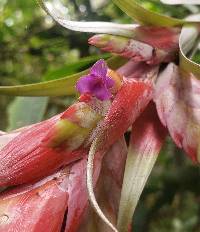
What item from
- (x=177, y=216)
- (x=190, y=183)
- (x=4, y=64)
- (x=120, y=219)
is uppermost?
(x=120, y=219)

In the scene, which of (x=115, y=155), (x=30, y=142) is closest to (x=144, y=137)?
(x=115, y=155)

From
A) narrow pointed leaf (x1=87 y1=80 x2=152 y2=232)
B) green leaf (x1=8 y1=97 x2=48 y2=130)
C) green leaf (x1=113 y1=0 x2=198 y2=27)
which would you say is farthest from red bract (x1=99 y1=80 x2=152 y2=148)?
green leaf (x1=8 y1=97 x2=48 y2=130)

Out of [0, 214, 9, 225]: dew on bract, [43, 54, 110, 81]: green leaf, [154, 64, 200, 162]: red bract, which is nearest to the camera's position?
[0, 214, 9, 225]: dew on bract

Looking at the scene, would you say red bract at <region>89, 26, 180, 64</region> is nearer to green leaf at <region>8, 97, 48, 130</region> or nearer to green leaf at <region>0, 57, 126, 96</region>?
green leaf at <region>0, 57, 126, 96</region>

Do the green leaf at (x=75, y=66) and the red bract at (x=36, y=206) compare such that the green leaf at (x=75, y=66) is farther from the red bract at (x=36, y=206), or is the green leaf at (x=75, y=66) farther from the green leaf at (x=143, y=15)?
the red bract at (x=36, y=206)

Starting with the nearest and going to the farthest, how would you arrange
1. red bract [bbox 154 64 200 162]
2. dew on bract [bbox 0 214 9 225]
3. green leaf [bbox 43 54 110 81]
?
dew on bract [bbox 0 214 9 225]
red bract [bbox 154 64 200 162]
green leaf [bbox 43 54 110 81]

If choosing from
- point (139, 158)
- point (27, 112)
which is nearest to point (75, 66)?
point (27, 112)

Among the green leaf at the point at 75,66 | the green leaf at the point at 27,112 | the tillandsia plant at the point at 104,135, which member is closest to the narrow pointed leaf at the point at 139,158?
the tillandsia plant at the point at 104,135

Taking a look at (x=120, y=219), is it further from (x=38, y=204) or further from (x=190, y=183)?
(x=190, y=183)
